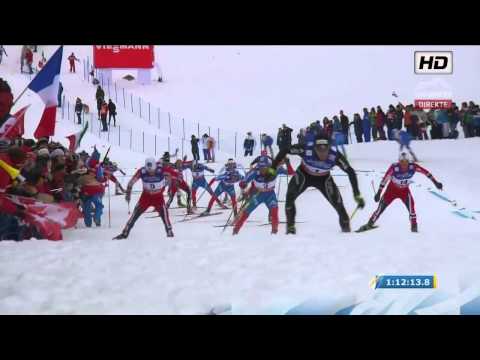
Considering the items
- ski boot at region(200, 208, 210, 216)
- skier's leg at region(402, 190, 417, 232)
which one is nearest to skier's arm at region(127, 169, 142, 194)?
ski boot at region(200, 208, 210, 216)

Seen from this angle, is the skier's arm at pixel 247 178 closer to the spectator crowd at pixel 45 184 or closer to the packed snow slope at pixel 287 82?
the packed snow slope at pixel 287 82

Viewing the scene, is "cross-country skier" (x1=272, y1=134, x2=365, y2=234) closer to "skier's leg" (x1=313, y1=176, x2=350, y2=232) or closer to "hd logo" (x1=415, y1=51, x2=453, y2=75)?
"skier's leg" (x1=313, y1=176, x2=350, y2=232)

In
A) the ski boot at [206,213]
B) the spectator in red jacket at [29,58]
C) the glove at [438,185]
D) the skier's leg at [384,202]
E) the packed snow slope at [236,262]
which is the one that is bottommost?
the packed snow slope at [236,262]

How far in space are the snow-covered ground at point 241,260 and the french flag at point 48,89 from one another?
4.8 inches

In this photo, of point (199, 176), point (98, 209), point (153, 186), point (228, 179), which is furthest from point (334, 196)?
point (98, 209)

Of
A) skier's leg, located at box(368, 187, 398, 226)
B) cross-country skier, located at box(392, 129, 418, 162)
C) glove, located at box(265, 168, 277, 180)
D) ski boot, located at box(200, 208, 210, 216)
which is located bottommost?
ski boot, located at box(200, 208, 210, 216)

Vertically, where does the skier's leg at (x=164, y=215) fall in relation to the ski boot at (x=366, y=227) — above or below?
above

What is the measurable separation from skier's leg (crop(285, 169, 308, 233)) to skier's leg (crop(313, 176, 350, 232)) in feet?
0.48

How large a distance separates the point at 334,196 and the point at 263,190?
1049mm

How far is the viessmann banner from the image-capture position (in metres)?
5.62

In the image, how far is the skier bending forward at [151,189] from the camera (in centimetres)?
605

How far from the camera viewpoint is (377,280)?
5039mm

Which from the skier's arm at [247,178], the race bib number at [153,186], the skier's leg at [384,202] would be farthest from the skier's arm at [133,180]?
the skier's leg at [384,202]
